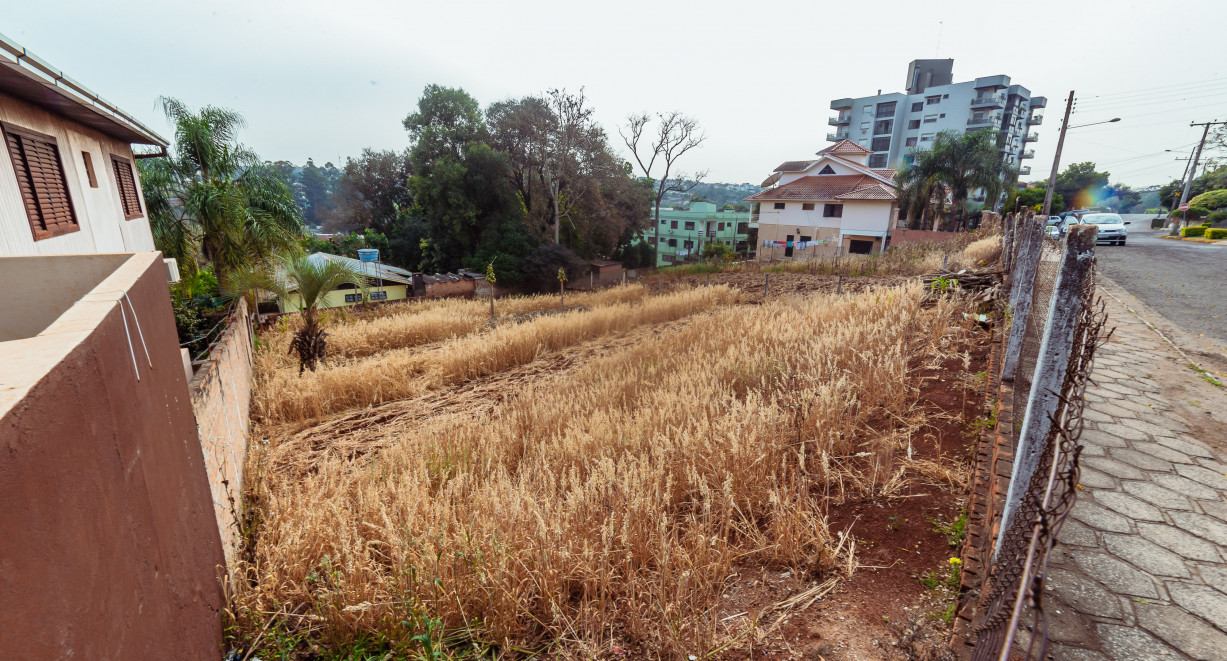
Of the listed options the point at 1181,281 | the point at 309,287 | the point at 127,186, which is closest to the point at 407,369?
the point at 309,287

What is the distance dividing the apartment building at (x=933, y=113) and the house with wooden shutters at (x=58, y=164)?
56433 mm

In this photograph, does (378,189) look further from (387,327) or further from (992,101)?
(992,101)

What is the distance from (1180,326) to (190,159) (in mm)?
19981

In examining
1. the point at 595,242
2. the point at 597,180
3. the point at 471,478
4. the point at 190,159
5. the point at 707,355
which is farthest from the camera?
the point at 595,242

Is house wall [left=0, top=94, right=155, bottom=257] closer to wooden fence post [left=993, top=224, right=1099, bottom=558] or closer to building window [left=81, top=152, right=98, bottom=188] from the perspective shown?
building window [left=81, top=152, right=98, bottom=188]

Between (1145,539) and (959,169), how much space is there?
2890 centimetres

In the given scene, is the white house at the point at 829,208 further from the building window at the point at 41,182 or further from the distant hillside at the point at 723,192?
the distant hillside at the point at 723,192

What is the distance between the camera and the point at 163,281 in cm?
278

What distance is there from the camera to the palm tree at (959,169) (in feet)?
80.1

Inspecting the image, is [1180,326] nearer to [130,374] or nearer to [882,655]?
[882,655]

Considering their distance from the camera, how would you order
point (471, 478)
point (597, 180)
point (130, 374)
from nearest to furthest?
point (130, 374)
point (471, 478)
point (597, 180)

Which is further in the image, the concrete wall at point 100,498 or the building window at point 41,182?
the building window at point 41,182

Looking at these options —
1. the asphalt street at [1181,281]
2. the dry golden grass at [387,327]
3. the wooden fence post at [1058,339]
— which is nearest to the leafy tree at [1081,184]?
the asphalt street at [1181,281]

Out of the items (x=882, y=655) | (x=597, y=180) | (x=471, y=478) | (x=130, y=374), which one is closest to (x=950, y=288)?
(x=882, y=655)
